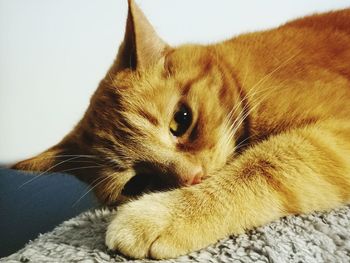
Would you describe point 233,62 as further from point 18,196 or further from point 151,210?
point 18,196

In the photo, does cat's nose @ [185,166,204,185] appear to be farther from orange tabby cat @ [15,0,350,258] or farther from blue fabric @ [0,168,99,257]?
blue fabric @ [0,168,99,257]

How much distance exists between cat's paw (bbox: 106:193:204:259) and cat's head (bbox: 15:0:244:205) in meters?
0.12

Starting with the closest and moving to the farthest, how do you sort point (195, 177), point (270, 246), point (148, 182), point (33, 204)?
point (270, 246), point (195, 177), point (148, 182), point (33, 204)

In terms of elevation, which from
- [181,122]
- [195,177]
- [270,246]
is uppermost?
[181,122]

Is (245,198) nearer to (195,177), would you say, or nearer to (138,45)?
(195,177)

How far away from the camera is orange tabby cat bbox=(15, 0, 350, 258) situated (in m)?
0.74

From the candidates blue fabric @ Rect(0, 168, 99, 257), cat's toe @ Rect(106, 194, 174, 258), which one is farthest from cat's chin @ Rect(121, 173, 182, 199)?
blue fabric @ Rect(0, 168, 99, 257)

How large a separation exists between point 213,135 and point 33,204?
2.47 ft

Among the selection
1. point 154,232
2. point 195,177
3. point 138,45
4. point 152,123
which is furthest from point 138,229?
point 138,45

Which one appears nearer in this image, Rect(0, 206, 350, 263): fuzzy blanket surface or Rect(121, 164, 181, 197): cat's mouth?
Rect(0, 206, 350, 263): fuzzy blanket surface

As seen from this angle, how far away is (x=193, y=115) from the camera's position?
93cm

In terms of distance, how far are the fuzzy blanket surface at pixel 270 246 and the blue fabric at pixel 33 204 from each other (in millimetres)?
414

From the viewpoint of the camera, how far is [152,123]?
0.94 metres

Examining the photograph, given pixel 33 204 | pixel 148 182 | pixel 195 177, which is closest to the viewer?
pixel 195 177
